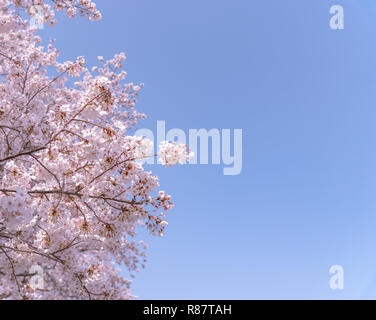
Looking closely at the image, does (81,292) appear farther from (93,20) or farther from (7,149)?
(93,20)

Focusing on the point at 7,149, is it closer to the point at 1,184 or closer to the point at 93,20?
the point at 1,184

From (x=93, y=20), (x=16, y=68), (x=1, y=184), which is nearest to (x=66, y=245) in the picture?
(x=1, y=184)

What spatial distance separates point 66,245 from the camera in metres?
5.26

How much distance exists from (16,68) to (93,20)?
82.8 inches

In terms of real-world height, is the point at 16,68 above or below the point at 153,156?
above

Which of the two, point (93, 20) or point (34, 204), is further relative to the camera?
point (93, 20)

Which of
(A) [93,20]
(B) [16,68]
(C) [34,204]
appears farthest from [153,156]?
(A) [93,20]

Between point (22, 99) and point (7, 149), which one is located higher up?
point (22, 99)
